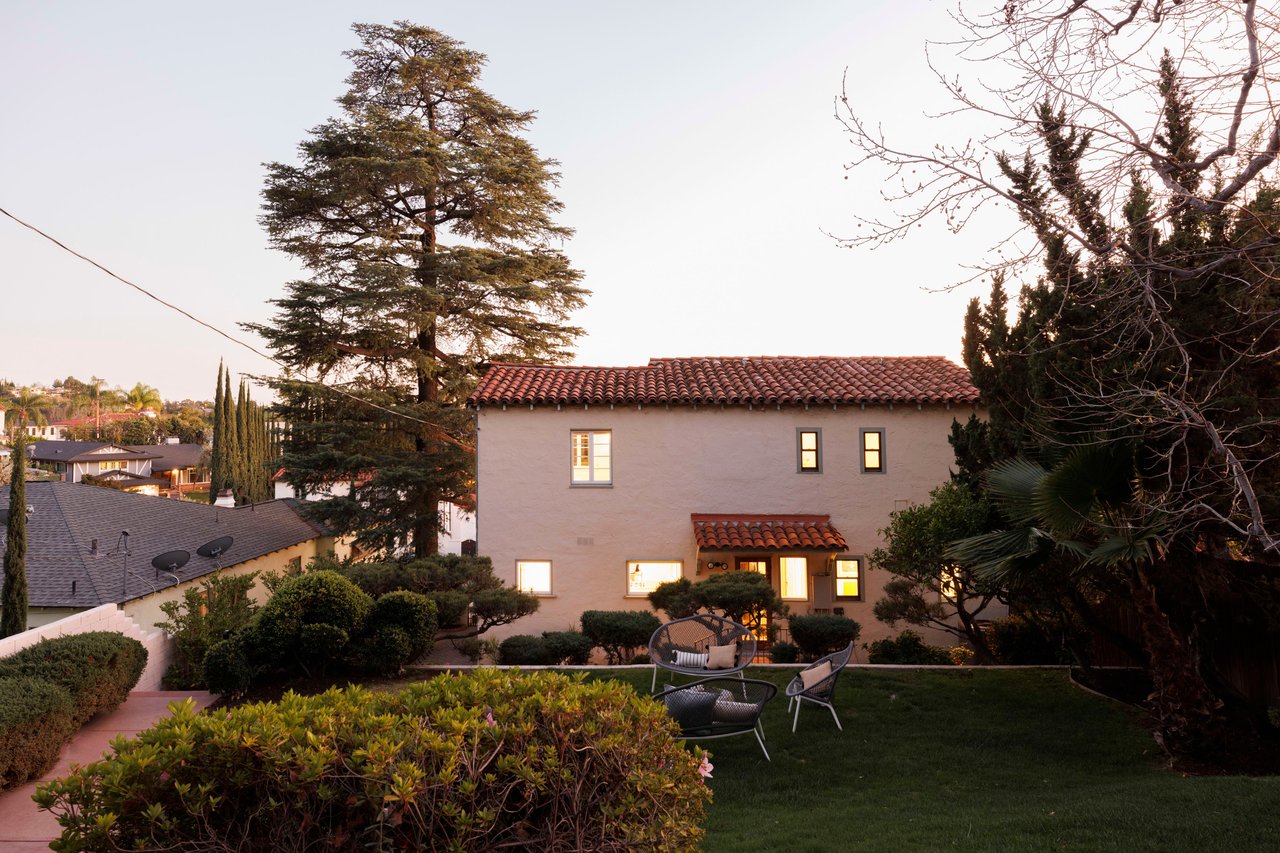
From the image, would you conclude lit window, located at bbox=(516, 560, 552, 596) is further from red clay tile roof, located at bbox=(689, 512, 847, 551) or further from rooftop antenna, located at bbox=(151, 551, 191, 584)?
rooftop antenna, located at bbox=(151, 551, 191, 584)

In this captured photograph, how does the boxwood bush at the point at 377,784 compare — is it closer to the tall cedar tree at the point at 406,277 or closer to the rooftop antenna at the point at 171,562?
the rooftop antenna at the point at 171,562

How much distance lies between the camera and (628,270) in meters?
24.6

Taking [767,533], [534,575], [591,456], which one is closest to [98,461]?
[534,575]

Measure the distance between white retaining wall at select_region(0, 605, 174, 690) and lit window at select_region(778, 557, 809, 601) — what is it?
13.2 meters

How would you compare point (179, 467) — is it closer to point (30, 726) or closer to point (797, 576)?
point (797, 576)

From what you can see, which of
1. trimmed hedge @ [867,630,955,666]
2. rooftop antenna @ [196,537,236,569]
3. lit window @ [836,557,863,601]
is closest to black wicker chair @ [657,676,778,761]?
trimmed hedge @ [867,630,955,666]

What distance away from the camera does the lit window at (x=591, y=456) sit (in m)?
19.8

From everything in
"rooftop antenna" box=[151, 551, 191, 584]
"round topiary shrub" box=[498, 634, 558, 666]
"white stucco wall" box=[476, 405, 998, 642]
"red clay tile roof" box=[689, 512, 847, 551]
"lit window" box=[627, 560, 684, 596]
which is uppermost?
"white stucco wall" box=[476, 405, 998, 642]

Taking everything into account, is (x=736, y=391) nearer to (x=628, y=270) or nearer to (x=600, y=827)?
(x=628, y=270)

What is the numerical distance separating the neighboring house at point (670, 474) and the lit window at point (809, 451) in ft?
0.12

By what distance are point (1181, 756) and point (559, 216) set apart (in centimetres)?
2684

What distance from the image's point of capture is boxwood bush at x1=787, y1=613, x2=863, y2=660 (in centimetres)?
1413

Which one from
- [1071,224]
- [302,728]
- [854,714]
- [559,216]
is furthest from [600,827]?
[559,216]

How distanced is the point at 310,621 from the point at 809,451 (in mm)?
12936
